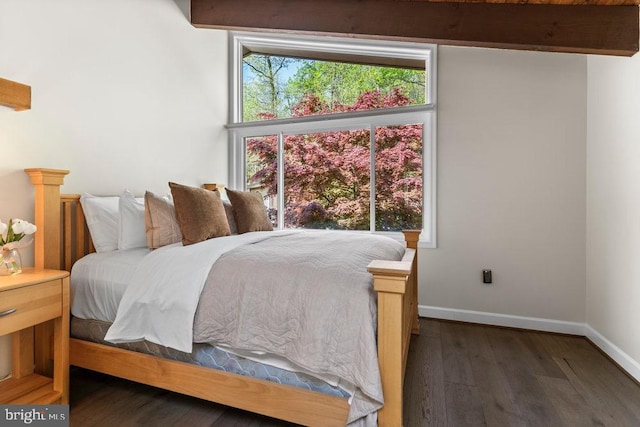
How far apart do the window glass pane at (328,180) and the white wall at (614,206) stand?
1.89m

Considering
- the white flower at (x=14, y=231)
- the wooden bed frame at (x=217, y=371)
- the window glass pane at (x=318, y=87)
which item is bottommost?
the wooden bed frame at (x=217, y=371)

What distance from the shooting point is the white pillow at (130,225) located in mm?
2182

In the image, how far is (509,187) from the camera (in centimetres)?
296

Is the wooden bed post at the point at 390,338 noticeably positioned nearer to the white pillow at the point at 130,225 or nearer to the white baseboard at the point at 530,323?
the white pillow at the point at 130,225

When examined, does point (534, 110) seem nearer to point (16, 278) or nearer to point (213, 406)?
point (213, 406)

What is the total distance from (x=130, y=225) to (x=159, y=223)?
0.77 feet

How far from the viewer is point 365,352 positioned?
134cm

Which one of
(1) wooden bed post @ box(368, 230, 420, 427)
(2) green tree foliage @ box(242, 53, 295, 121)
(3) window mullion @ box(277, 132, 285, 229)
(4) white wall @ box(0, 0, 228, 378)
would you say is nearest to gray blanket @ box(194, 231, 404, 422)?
(1) wooden bed post @ box(368, 230, 420, 427)

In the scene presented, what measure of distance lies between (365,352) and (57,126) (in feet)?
7.75

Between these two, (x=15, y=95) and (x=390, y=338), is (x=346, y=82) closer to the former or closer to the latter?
(x=15, y=95)

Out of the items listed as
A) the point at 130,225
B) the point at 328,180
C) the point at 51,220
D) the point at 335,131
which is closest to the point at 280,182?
the point at 328,180

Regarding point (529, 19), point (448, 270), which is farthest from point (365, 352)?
point (529, 19)

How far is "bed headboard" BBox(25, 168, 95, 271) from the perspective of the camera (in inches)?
76.2

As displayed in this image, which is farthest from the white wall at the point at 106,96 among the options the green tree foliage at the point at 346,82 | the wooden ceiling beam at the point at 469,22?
the green tree foliage at the point at 346,82
